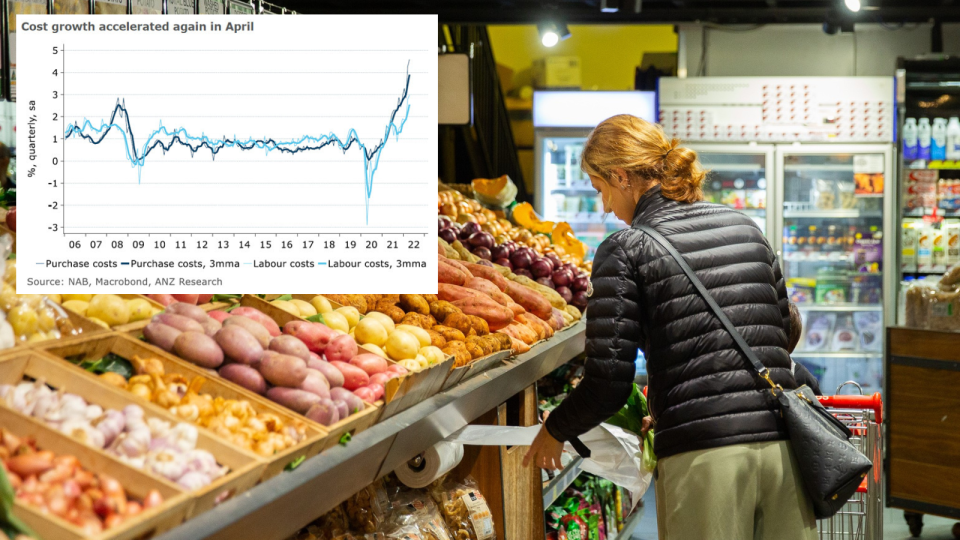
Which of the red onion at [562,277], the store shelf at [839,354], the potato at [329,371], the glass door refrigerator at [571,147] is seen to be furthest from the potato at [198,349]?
the store shelf at [839,354]

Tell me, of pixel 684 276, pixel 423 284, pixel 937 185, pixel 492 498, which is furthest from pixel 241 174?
pixel 937 185

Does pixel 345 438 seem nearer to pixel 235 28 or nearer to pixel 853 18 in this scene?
pixel 235 28

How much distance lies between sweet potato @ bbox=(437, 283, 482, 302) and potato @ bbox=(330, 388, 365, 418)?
1217 mm

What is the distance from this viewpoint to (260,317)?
207cm

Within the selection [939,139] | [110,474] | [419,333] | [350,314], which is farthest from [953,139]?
[110,474]

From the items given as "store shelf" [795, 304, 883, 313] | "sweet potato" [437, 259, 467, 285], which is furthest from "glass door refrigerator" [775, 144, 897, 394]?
"sweet potato" [437, 259, 467, 285]

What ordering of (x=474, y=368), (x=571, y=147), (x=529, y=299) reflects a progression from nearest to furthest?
1. (x=474, y=368)
2. (x=529, y=299)
3. (x=571, y=147)

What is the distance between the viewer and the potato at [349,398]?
1845mm

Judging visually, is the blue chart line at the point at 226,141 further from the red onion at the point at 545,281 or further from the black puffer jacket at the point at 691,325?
the red onion at the point at 545,281

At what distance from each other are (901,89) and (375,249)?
19.2ft

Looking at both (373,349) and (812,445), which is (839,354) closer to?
(812,445)

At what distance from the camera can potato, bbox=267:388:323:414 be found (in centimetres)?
176

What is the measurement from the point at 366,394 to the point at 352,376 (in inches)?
2.7

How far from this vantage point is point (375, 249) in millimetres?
1540
